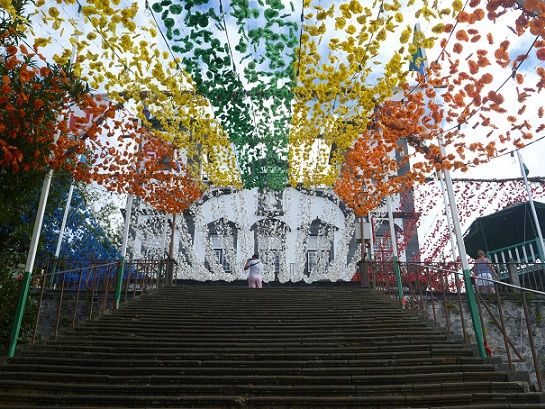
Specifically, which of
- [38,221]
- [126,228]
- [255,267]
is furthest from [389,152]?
[38,221]

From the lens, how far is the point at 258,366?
18.6ft

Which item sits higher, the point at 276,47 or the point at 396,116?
the point at 276,47

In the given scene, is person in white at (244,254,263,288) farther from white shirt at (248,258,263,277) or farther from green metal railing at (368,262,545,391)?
green metal railing at (368,262,545,391)

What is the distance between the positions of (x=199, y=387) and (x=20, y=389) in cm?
220

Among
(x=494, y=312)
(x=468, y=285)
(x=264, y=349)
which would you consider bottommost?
(x=264, y=349)

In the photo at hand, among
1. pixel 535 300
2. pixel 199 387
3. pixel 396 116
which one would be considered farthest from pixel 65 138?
pixel 535 300

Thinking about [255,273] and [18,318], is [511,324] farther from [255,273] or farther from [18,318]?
[18,318]

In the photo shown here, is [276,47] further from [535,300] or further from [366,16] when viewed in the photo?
[535,300]

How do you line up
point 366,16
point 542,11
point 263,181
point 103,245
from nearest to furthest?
point 542,11, point 366,16, point 263,181, point 103,245

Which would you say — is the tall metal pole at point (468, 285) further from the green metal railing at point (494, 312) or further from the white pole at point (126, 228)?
the white pole at point (126, 228)

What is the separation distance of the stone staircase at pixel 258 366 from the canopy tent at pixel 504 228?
8185 millimetres

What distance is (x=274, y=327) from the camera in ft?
24.2

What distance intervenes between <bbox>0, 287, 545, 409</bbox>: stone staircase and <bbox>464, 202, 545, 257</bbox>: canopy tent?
8185mm

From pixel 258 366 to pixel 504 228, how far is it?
39.9ft
